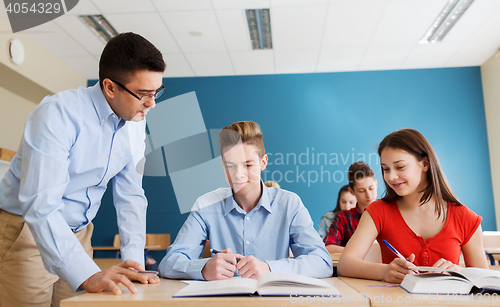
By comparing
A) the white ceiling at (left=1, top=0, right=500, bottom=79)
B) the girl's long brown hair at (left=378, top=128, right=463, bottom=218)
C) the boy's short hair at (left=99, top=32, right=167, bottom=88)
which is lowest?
the girl's long brown hair at (left=378, top=128, right=463, bottom=218)

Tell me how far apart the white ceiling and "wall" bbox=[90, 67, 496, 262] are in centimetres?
19

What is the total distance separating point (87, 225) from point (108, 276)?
27.6 inches

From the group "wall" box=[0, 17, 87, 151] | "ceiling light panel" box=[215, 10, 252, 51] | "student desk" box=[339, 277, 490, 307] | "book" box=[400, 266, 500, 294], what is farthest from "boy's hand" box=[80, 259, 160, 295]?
"wall" box=[0, 17, 87, 151]

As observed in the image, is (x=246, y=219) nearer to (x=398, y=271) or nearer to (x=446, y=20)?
(x=398, y=271)

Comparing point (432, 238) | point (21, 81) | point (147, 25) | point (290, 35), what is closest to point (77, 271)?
point (432, 238)

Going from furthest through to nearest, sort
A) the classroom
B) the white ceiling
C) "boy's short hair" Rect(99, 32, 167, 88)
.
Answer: the classroom
the white ceiling
"boy's short hair" Rect(99, 32, 167, 88)

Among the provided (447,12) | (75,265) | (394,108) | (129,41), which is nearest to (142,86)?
(129,41)

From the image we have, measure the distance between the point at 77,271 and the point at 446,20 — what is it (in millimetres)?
4085

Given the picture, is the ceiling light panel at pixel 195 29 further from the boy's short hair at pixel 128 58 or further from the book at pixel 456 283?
the book at pixel 456 283

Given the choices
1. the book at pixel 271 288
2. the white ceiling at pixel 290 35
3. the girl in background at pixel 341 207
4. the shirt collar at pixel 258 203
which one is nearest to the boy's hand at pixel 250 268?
the book at pixel 271 288

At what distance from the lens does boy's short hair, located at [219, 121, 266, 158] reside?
1475 millimetres

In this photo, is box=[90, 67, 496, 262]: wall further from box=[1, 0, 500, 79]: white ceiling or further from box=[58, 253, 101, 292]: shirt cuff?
box=[58, 253, 101, 292]: shirt cuff

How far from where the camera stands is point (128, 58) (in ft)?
3.70

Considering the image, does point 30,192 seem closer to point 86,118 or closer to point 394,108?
point 86,118
